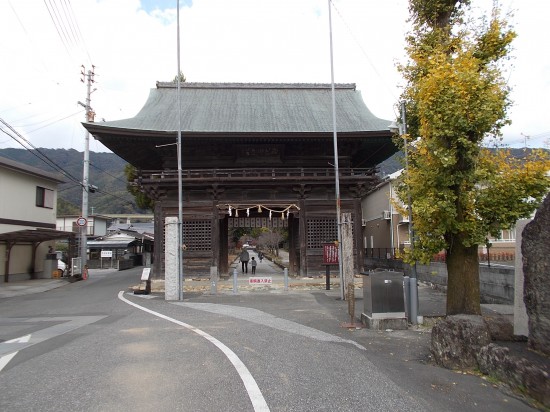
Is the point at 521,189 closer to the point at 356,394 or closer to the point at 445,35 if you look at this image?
the point at 445,35

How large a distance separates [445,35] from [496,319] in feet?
19.5

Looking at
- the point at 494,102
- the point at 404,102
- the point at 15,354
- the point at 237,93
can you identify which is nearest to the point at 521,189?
the point at 494,102

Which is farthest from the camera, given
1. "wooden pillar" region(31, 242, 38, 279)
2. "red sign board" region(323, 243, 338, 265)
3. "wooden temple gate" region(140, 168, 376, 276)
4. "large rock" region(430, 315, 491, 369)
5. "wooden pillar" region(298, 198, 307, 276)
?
"wooden pillar" region(31, 242, 38, 279)

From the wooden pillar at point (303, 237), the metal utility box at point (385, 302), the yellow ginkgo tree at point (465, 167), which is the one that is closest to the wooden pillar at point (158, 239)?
the wooden pillar at point (303, 237)

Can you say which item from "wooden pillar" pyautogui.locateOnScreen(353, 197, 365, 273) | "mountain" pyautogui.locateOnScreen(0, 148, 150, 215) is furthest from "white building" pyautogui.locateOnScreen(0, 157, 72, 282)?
"mountain" pyautogui.locateOnScreen(0, 148, 150, 215)

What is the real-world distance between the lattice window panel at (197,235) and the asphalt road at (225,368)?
957cm

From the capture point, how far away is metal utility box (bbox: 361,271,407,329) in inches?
342

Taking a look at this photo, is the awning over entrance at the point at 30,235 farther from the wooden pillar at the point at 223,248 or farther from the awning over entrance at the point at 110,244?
the awning over entrance at the point at 110,244

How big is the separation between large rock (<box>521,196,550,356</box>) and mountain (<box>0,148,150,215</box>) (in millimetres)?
78463

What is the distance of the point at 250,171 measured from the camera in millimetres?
20359

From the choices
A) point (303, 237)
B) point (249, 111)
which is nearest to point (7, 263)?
point (249, 111)

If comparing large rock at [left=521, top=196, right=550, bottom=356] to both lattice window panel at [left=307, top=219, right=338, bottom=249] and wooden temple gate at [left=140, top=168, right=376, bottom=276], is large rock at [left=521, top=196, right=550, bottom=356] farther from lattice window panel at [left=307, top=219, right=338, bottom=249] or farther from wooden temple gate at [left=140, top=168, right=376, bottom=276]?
lattice window panel at [left=307, top=219, right=338, bottom=249]

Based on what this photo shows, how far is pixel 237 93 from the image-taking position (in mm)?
25391

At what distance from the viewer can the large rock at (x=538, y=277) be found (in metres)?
4.98
